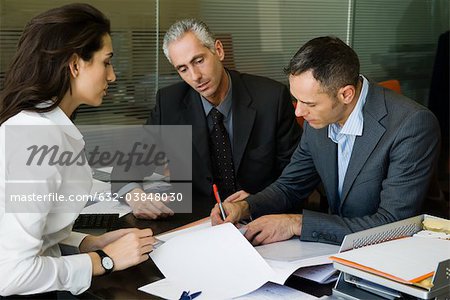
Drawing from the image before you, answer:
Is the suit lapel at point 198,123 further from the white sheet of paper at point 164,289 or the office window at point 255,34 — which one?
the white sheet of paper at point 164,289

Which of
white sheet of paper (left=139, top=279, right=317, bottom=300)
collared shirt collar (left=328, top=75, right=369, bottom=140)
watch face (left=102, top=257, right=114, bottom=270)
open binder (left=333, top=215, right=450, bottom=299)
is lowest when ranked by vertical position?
white sheet of paper (left=139, top=279, right=317, bottom=300)

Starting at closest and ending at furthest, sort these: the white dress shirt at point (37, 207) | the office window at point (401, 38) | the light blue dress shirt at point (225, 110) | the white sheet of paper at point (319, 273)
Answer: the white dress shirt at point (37, 207) → the white sheet of paper at point (319, 273) → the light blue dress shirt at point (225, 110) → the office window at point (401, 38)

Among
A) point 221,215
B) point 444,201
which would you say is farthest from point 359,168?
point 444,201

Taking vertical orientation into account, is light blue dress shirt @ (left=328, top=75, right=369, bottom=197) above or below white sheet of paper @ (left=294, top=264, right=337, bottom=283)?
above

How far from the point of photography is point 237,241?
1.58 m

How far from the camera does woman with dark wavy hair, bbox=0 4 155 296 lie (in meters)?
1.33

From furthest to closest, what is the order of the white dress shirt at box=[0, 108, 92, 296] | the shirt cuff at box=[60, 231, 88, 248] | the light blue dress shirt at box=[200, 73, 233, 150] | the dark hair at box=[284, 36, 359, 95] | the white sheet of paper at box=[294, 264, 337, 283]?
the light blue dress shirt at box=[200, 73, 233, 150], the dark hair at box=[284, 36, 359, 95], the shirt cuff at box=[60, 231, 88, 248], the white sheet of paper at box=[294, 264, 337, 283], the white dress shirt at box=[0, 108, 92, 296]

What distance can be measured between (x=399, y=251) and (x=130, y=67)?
2.21 meters

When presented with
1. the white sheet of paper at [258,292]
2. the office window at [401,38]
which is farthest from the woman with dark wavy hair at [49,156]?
the office window at [401,38]

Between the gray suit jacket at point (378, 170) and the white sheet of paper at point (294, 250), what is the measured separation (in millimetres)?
40

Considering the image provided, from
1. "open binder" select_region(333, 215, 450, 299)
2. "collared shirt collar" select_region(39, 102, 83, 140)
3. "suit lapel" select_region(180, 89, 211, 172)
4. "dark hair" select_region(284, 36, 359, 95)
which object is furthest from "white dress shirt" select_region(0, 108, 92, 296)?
"suit lapel" select_region(180, 89, 211, 172)

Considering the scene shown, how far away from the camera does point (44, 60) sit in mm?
1497

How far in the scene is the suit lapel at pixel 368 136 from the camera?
188 cm

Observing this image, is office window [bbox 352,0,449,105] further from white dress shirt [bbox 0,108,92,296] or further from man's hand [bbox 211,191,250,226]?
white dress shirt [bbox 0,108,92,296]
